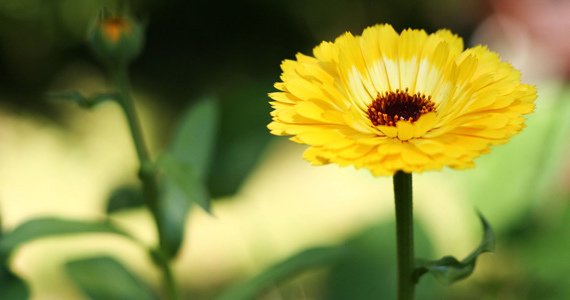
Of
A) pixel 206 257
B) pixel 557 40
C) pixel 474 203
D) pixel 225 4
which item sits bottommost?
pixel 206 257

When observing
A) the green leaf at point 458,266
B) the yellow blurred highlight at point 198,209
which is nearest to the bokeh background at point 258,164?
the yellow blurred highlight at point 198,209

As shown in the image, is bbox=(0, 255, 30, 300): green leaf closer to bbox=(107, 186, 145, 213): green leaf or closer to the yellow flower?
bbox=(107, 186, 145, 213): green leaf

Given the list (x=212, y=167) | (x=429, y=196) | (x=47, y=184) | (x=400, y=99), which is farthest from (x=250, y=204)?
(x=400, y=99)

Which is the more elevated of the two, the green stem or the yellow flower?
the yellow flower

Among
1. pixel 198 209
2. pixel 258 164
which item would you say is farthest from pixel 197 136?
pixel 198 209

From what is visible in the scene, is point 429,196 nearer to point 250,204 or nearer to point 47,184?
point 250,204

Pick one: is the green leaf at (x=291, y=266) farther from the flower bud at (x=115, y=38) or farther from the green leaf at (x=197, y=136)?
the flower bud at (x=115, y=38)

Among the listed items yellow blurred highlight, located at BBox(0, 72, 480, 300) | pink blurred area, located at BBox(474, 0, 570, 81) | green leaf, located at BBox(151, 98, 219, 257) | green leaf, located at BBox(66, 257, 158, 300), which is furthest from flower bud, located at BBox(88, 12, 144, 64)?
pink blurred area, located at BBox(474, 0, 570, 81)

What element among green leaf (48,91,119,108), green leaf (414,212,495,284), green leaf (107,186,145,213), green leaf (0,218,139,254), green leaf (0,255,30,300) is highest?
green leaf (48,91,119,108)
